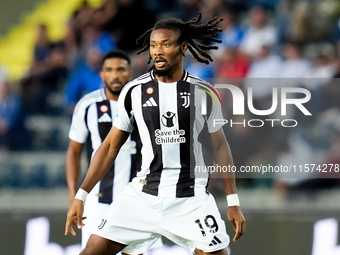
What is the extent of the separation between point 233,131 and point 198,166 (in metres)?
2.76

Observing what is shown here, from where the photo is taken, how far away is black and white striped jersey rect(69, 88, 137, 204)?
4250 mm

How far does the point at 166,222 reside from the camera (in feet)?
10.8

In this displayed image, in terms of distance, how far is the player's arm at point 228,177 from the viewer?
131 inches

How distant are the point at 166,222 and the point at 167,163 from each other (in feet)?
1.17

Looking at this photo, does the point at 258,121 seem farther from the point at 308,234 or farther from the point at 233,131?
the point at 308,234

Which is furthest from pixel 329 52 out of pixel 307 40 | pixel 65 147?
pixel 65 147

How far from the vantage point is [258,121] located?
22.1 feet

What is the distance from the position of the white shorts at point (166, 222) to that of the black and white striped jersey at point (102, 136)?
0.90m

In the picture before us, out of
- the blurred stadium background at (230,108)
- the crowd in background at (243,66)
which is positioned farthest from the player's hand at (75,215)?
the crowd in background at (243,66)

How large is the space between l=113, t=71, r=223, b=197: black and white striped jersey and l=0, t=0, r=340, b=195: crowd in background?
2.61 m

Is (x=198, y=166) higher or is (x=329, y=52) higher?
(x=329, y=52)

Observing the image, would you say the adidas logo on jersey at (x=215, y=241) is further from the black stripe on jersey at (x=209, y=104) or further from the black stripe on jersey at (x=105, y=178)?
the black stripe on jersey at (x=105, y=178)

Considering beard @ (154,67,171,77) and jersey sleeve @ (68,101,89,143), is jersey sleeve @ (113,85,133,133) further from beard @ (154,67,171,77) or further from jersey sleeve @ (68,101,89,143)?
jersey sleeve @ (68,101,89,143)

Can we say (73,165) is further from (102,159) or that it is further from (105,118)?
(102,159)
